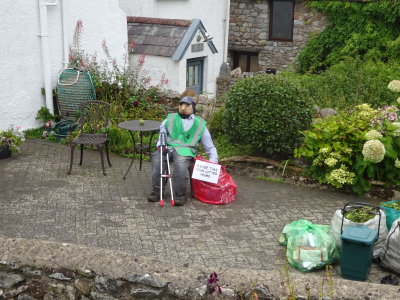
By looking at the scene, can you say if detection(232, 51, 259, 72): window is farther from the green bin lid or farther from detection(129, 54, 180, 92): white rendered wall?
the green bin lid

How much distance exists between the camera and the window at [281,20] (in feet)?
63.0

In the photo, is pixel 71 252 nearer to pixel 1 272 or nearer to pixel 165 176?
pixel 1 272

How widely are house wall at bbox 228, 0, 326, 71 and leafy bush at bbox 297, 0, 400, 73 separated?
51 cm

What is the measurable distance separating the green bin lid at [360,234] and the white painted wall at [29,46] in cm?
694

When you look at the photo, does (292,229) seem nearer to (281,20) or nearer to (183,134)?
(183,134)

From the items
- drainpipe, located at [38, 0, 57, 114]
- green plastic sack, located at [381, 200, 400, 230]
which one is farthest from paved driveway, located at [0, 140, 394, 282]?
drainpipe, located at [38, 0, 57, 114]

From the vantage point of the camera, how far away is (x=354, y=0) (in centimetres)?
1747

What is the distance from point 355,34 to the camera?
17.5m

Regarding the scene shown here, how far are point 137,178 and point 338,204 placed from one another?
301 cm

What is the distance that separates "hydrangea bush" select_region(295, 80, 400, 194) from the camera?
306 inches

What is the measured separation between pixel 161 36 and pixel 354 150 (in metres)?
6.75

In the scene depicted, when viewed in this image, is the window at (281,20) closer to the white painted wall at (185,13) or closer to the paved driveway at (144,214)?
the white painted wall at (185,13)

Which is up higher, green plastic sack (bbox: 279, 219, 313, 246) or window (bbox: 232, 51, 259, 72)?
window (bbox: 232, 51, 259, 72)

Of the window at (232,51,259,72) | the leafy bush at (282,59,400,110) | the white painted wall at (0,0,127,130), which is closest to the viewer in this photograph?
the white painted wall at (0,0,127,130)
